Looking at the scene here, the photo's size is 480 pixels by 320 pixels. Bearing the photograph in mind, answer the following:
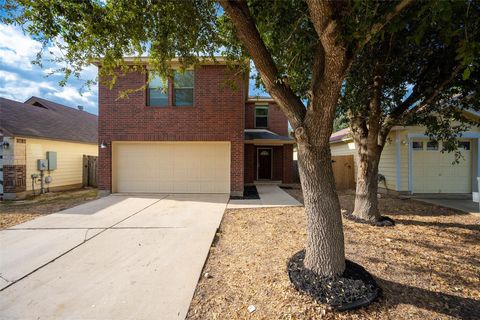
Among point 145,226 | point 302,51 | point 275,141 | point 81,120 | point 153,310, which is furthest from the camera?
point 81,120

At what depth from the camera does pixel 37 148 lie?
381 inches

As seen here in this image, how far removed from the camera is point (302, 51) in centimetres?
382

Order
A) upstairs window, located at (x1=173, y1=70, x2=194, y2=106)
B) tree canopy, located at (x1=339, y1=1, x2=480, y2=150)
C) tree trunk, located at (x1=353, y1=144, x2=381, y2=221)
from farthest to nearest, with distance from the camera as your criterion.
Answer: upstairs window, located at (x1=173, y1=70, x2=194, y2=106) < tree trunk, located at (x1=353, y1=144, x2=381, y2=221) < tree canopy, located at (x1=339, y1=1, x2=480, y2=150)

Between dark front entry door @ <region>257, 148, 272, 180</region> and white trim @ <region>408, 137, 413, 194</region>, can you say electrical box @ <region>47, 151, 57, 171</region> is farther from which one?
white trim @ <region>408, 137, 413, 194</region>

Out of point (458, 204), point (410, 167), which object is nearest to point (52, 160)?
point (410, 167)

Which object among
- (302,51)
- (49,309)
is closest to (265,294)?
(49,309)

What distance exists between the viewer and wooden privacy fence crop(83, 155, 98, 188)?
39.8 ft

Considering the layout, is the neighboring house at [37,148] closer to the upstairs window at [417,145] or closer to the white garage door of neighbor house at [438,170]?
the upstairs window at [417,145]

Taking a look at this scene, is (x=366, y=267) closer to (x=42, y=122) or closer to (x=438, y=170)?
(x=438, y=170)

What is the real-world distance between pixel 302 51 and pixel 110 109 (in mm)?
8116

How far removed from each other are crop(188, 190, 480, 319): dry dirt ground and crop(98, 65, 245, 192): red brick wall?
422cm

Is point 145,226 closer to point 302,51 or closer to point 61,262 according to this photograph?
point 61,262

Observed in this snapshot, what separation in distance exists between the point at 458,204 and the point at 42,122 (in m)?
18.4

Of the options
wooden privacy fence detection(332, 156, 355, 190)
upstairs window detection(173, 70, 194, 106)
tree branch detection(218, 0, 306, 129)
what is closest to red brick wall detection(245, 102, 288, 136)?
wooden privacy fence detection(332, 156, 355, 190)
